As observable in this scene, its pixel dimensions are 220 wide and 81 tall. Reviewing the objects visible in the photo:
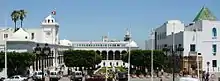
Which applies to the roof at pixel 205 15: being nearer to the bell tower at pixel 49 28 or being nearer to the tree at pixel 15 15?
the bell tower at pixel 49 28

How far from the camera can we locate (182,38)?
78.9 meters

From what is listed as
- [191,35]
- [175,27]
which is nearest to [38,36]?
[175,27]

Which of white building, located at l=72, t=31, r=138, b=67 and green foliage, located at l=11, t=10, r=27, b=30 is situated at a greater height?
green foliage, located at l=11, t=10, r=27, b=30

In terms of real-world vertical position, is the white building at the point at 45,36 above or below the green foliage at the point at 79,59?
above

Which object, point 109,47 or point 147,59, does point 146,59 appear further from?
point 109,47

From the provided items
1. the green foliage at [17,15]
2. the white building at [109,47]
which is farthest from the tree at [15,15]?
the white building at [109,47]

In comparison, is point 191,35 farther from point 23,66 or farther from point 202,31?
point 23,66

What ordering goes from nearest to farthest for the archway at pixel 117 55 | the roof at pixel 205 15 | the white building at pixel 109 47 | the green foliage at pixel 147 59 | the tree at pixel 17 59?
the tree at pixel 17 59
the green foliage at pixel 147 59
the roof at pixel 205 15
the white building at pixel 109 47
the archway at pixel 117 55

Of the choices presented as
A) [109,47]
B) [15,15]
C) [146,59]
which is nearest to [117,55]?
[109,47]

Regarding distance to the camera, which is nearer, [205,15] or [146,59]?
[146,59]

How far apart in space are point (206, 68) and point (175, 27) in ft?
61.7

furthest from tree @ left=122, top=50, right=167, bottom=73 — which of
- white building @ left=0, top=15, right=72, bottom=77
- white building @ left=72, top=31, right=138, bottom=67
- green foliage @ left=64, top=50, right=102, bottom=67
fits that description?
white building @ left=72, top=31, right=138, bottom=67

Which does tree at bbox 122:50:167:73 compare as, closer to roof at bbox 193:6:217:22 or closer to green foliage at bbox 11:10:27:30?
roof at bbox 193:6:217:22

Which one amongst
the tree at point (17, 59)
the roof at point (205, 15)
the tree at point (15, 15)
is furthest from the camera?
the tree at point (15, 15)
